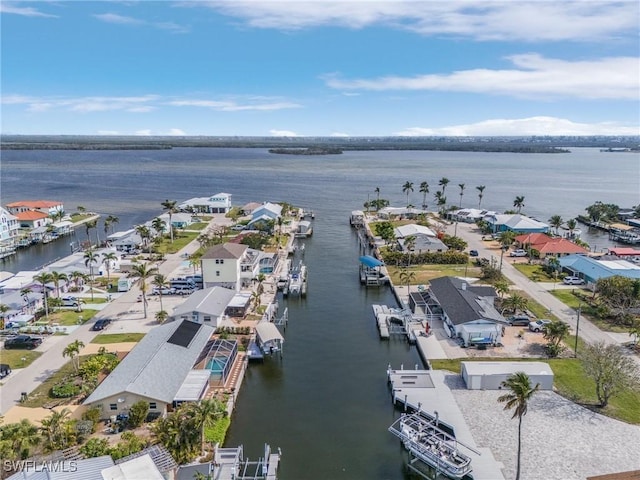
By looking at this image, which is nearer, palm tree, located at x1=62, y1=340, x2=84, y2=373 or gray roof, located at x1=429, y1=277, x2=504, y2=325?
palm tree, located at x1=62, y1=340, x2=84, y2=373

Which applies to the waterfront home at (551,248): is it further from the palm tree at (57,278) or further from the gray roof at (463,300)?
the palm tree at (57,278)

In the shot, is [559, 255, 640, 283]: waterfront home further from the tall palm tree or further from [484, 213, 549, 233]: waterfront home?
the tall palm tree

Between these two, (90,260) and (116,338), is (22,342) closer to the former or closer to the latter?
(116,338)

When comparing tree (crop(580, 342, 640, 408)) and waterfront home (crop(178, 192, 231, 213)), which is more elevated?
waterfront home (crop(178, 192, 231, 213))
